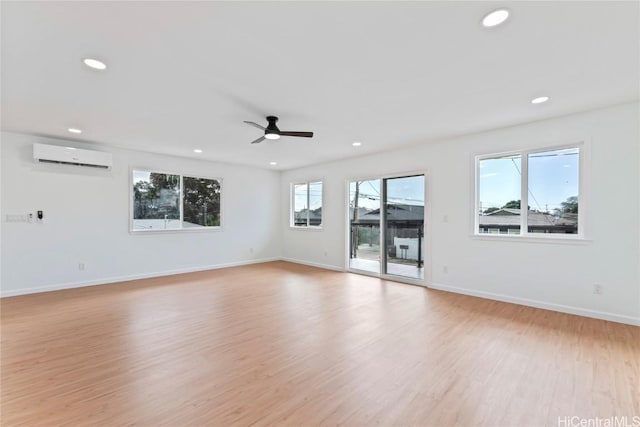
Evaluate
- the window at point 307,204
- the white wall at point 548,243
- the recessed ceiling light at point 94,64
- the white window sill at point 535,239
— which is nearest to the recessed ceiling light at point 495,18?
the white wall at point 548,243

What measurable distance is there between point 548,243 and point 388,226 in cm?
258

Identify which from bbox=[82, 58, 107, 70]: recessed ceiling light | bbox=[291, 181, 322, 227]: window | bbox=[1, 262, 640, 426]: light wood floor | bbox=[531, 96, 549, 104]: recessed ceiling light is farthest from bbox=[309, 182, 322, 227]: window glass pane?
bbox=[82, 58, 107, 70]: recessed ceiling light

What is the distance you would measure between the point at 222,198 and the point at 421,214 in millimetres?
4673

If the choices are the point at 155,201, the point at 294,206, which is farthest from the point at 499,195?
the point at 155,201

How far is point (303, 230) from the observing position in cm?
746

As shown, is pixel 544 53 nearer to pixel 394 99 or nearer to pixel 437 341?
pixel 394 99

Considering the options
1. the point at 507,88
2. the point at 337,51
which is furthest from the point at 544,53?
the point at 337,51

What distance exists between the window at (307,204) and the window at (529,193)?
380cm

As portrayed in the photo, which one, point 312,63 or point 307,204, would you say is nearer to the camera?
point 312,63

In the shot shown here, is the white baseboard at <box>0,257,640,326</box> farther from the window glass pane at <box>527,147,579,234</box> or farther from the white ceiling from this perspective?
the white ceiling

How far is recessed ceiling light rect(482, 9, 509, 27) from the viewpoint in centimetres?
178

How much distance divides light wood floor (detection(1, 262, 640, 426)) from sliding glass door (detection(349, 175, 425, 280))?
1.54 metres

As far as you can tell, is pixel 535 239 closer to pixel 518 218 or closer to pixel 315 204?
pixel 518 218

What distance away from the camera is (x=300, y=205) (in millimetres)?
7770
